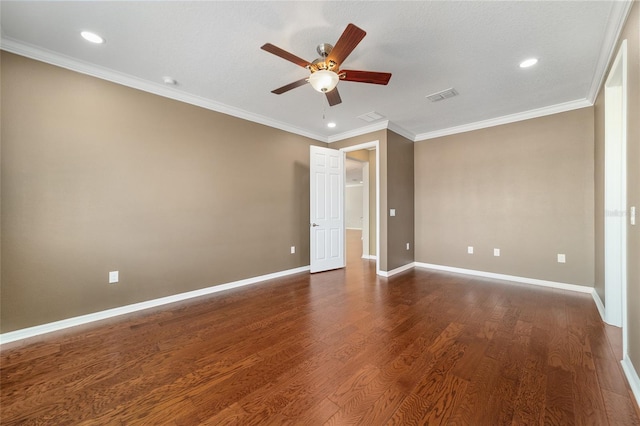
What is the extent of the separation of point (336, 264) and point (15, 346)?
4135 mm

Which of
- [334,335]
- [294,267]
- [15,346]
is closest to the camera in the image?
[15,346]

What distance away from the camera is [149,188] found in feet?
10.1

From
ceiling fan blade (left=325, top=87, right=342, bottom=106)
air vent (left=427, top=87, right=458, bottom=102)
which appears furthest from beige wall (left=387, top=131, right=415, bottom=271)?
ceiling fan blade (left=325, top=87, right=342, bottom=106)

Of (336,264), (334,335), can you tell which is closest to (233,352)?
(334,335)

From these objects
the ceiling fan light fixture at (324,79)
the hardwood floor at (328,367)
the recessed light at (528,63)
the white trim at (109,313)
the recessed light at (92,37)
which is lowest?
the hardwood floor at (328,367)

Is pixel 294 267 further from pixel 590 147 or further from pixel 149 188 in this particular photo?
pixel 590 147

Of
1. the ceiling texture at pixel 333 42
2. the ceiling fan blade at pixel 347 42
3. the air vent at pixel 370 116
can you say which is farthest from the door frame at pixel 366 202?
the ceiling fan blade at pixel 347 42

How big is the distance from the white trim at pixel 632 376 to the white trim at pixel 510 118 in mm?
3447

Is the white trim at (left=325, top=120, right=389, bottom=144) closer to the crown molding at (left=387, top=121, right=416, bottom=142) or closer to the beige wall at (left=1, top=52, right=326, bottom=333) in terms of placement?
the crown molding at (left=387, top=121, right=416, bottom=142)

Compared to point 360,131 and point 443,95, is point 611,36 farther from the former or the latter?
point 360,131

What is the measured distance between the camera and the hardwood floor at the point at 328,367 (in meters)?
1.48

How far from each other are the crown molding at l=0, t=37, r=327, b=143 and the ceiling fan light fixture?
6.99 ft

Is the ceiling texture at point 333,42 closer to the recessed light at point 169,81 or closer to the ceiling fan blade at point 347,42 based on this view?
the recessed light at point 169,81

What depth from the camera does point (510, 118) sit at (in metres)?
4.12
